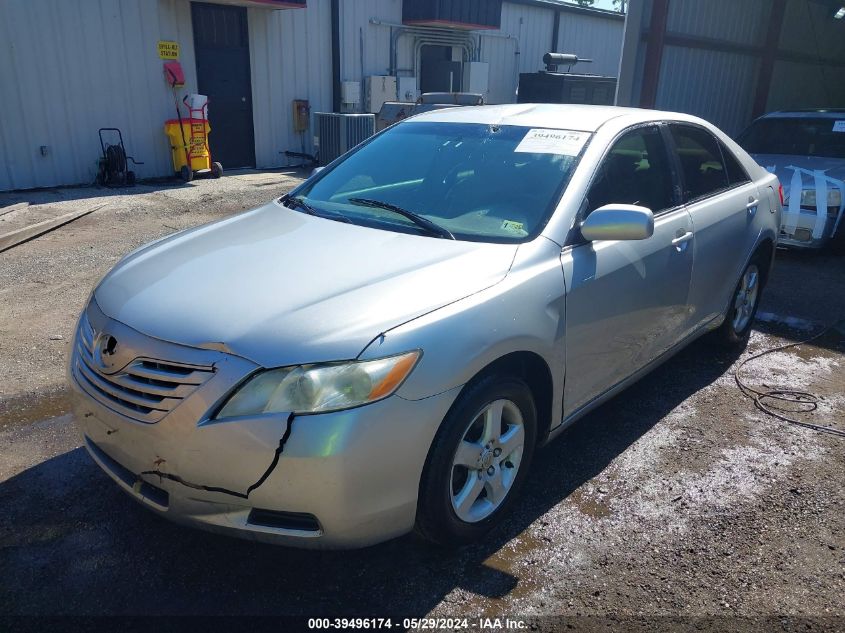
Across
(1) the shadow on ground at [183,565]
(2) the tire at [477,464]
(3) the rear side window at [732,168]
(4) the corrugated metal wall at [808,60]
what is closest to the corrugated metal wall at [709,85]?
(4) the corrugated metal wall at [808,60]

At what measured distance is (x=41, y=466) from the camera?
3.24 meters

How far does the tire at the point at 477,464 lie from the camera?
2402 mm

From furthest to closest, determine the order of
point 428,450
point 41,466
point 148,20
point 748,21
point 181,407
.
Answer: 1. point 748,21
2. point 148,20
3. point 41,466
4. point 428,450
5. point 181,407

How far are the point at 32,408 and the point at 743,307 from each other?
4.59 metres

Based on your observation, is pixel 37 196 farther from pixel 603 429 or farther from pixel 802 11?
pixel 802 11

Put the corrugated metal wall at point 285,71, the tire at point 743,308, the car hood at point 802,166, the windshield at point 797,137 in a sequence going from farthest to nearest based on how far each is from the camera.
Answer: the corrugated metal wall at point 285,71 < the windshield at point 797,137 < the car hood at point 802,166 < the tire at point 743,308

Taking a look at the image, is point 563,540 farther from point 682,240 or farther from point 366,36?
point 366,36

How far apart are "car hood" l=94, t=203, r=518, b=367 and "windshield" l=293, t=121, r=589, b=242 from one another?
19 centimetres

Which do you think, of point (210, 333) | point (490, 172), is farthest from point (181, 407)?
point (490, 172)

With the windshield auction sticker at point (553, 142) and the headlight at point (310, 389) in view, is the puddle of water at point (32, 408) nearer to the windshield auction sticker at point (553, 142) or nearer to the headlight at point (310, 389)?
the headlight at point (310, 389)

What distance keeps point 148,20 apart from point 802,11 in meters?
12.7

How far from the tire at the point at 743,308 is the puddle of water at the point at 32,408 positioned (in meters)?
4.14

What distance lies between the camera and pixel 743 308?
4.82m

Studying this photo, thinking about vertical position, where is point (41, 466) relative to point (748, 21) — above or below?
below
